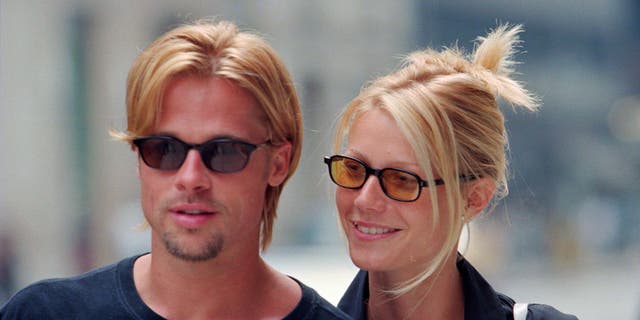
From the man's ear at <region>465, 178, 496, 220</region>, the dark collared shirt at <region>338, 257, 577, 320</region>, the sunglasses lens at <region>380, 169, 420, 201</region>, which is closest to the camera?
the sunglasses lens at <region>380, 169, 420, 201</region>

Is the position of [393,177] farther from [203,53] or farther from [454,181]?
[203,53]

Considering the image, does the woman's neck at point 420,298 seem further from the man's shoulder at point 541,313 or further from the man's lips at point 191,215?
the man's lips at point 191,215

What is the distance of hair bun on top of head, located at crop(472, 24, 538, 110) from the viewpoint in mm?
3189

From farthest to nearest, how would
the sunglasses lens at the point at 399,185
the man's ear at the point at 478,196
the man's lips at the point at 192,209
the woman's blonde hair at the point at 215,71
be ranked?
the man's ear at the point at 478,196 < the sunglasses lens at the point at 399,185 < the woman's blonde hair at the point at 215,71 < the man's lips at the point at 192,209

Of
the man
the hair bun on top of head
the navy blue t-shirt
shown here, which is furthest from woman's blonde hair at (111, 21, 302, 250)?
the hair bun on top of head

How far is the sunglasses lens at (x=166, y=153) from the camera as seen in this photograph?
8.25 ft

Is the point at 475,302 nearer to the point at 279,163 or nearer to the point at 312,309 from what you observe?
the point at 312,309

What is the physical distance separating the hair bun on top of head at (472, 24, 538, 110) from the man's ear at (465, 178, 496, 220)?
Result: 345 mm

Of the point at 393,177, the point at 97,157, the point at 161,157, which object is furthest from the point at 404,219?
the point at 97,157

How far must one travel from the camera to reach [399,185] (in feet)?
9.52

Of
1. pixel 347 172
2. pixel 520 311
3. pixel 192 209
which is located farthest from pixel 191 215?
pixel 520 311

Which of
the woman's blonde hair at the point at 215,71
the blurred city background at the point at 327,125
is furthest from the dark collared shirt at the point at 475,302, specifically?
the blurred city background at the point at 327,125

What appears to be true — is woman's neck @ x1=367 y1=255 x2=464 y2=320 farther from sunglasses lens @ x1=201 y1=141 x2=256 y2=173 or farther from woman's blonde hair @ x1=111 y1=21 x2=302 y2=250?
sunglasses lens @ x1=201 y1=141 x2=256 y2=173

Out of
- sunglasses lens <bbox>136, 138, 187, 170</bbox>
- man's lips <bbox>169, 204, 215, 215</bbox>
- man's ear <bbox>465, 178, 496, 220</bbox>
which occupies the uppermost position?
sunglasses lens <bbox>136, 138, 187, 170</bbox>
